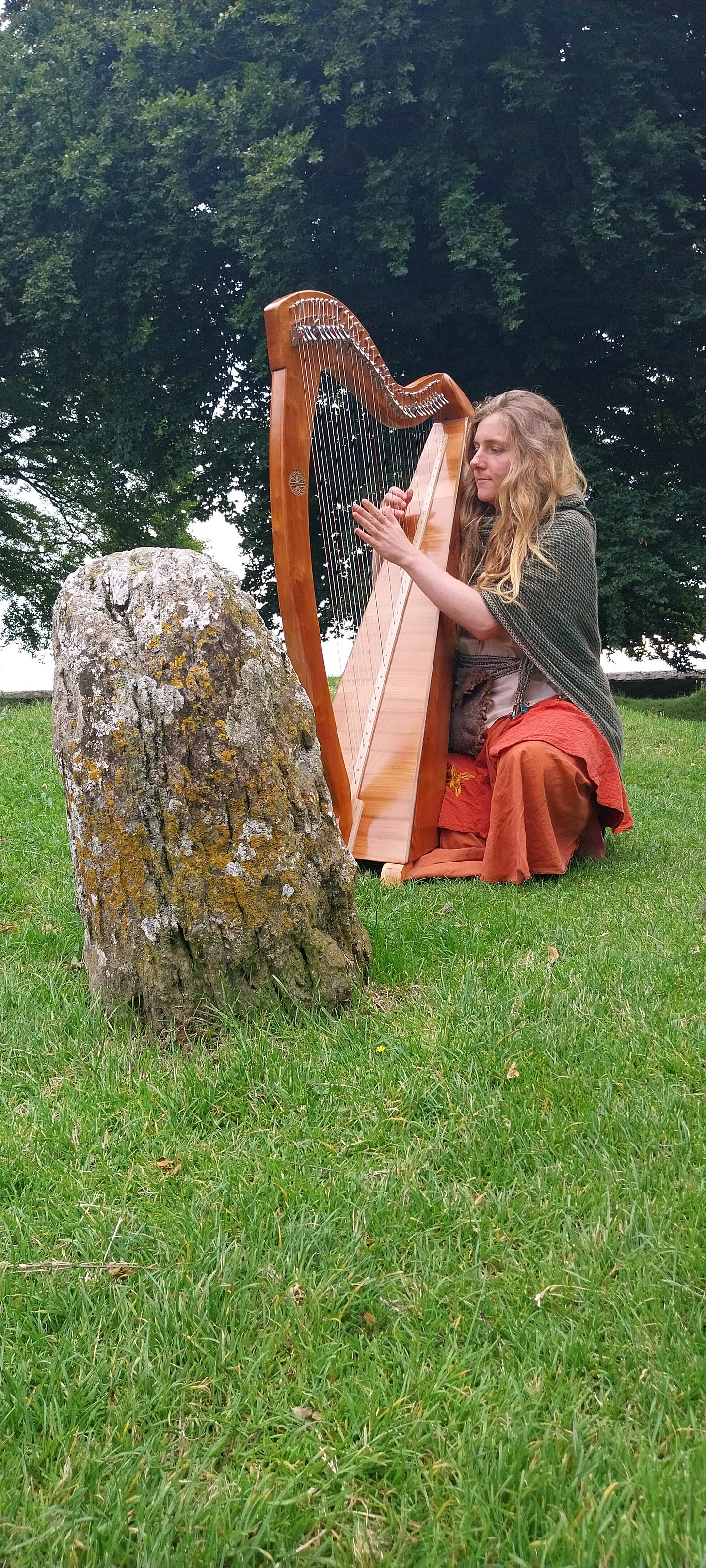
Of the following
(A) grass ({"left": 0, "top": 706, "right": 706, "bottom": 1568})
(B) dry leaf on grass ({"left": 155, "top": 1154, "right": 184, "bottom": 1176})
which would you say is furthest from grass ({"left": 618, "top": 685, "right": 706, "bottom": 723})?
Result: (B) dry leaf on grass ({"left": 155, "top": 1154, "right": 184, "bottom": 1176})

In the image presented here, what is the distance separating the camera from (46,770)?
252 inches

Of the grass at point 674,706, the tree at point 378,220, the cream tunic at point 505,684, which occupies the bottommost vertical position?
the grass at point 674,706

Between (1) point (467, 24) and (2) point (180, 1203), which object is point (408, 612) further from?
(1) point (467, 24)

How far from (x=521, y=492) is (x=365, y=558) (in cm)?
129

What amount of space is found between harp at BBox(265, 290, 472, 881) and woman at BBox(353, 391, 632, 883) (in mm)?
128

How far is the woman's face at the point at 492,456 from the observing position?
448cm

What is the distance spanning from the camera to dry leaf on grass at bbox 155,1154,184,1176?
200 centimetres

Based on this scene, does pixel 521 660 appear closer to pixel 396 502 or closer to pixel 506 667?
pixel 506 667

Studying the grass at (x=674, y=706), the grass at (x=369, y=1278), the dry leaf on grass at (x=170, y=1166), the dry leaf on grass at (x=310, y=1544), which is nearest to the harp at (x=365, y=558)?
the grass at (x=369, y=1278)

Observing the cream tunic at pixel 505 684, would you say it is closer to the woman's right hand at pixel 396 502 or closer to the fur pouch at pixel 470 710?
the fur pouch at pixel 470 710

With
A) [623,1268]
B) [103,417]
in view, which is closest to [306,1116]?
[623,1268]

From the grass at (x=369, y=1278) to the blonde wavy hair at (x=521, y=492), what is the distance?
1.92m

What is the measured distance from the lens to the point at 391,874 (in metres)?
4.18

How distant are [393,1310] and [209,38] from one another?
14533 millimetres
